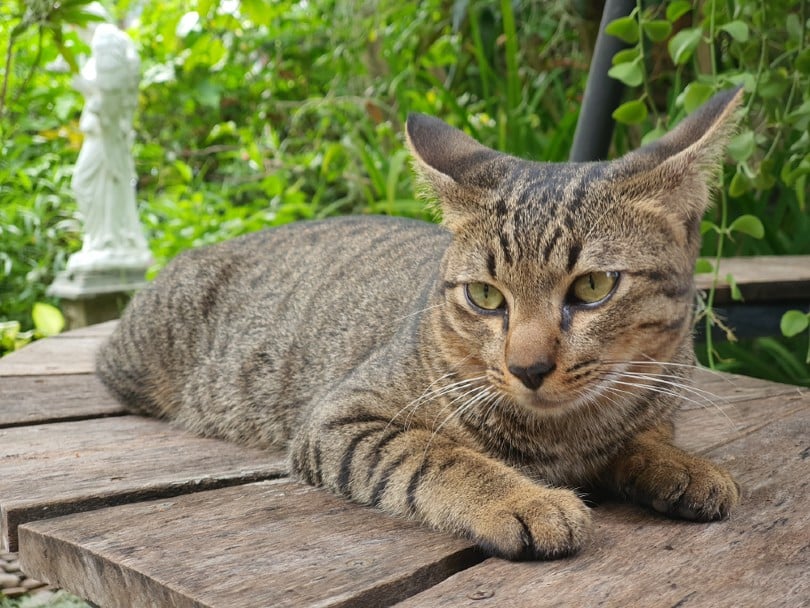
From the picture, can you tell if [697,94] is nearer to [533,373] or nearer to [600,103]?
[600,103]

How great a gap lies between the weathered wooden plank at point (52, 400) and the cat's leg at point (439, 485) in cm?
93

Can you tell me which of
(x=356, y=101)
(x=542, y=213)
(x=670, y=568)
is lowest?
(x=670, y=568)

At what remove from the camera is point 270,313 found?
305 centimetres

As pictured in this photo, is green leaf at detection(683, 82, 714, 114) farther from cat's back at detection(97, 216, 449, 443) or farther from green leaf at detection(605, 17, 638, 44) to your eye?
cat's back at detection(97, 216, 449, 443)

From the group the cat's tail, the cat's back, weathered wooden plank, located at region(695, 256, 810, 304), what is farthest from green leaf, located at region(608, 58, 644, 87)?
the cat's tail

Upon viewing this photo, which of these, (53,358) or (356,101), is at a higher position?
(356,101)

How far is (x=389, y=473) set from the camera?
192 cm

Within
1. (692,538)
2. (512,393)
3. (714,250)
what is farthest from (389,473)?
(714,250)

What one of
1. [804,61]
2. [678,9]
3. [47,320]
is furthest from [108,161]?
[804,61]

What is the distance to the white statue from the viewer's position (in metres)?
5.89

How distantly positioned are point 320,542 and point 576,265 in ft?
2.37

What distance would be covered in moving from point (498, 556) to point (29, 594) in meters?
2.12

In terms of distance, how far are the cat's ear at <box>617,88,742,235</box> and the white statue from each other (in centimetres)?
473

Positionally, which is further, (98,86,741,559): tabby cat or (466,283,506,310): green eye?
(466,283,506,310): green eye
